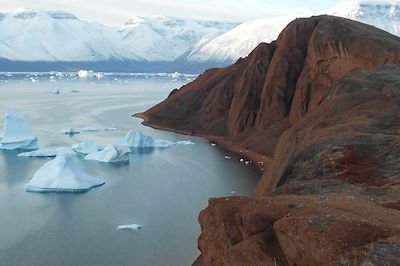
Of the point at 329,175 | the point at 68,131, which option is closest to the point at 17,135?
the point at 68,131

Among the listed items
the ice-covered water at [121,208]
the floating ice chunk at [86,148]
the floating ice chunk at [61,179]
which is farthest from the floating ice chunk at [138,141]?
the floating ice chunk at [61,179]

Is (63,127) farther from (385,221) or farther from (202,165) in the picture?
(385,221)

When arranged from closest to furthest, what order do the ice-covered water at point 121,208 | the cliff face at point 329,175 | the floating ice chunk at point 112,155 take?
1. the cliff face at point 329,175
2. the ice-covered water at point 121,208
3. the floating ice chunk at point 112,155

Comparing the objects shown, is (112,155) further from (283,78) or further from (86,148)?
(283,78)

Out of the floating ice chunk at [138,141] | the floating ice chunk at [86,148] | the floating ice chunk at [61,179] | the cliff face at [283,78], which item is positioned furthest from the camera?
the floating ice chunk at [138,141]

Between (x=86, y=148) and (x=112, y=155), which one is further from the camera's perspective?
(x=86, y=148)

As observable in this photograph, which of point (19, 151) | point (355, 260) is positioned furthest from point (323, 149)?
point (19, 151)

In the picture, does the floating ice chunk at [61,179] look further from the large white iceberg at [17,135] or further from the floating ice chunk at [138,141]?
the floating ice chunk at [138,141]
